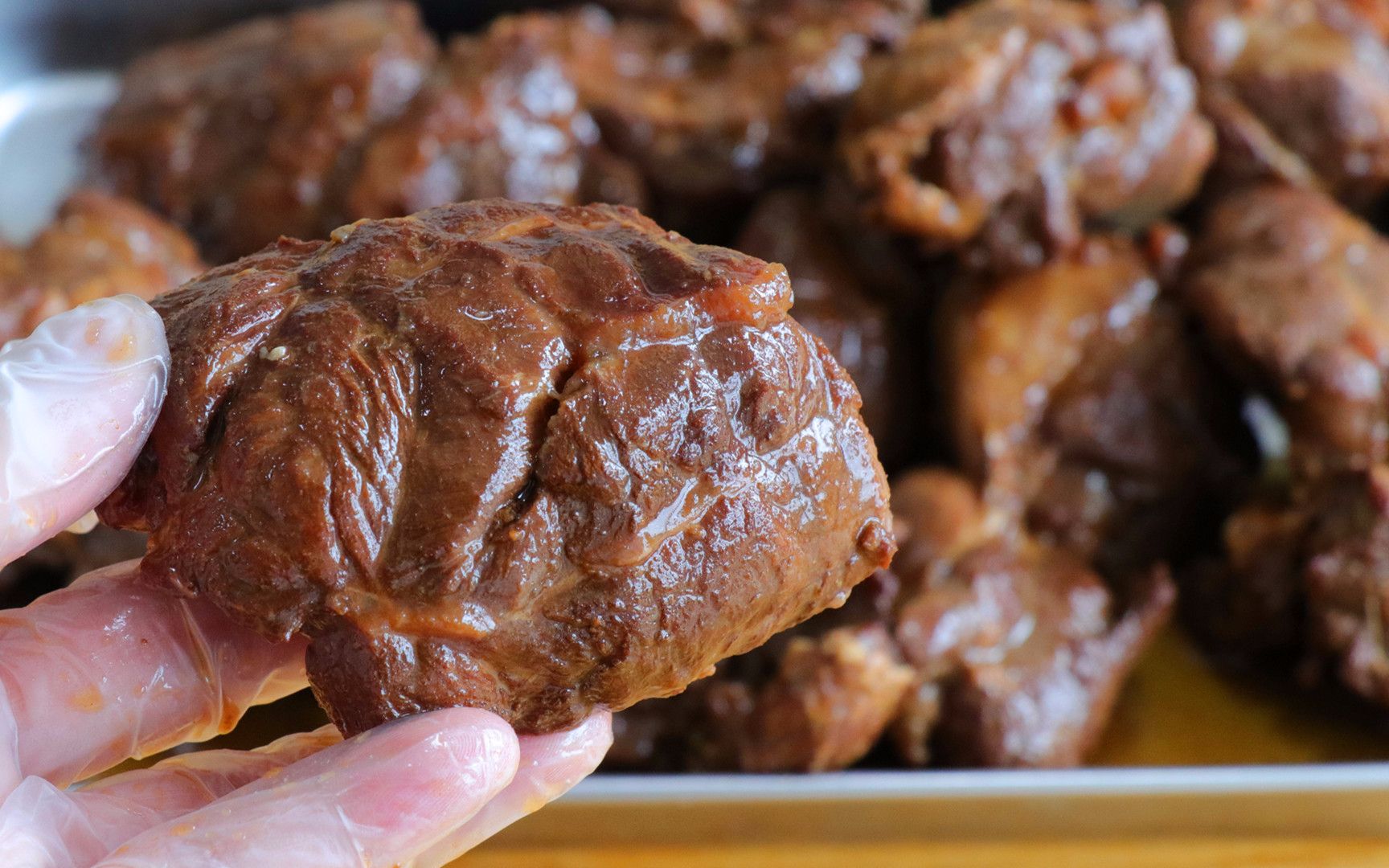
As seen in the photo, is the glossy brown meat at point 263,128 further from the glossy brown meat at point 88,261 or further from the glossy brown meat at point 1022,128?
the glossy brown meat at point 1022,128

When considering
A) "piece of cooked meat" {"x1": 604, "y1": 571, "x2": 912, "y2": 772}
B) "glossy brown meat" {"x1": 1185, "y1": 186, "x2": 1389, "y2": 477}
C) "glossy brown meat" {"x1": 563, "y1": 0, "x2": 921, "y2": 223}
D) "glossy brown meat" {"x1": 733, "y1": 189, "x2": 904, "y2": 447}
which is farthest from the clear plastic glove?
"glossy brown meat" {"x1": 1185, "y1": 186, "x2": 1389, "y2": 477}

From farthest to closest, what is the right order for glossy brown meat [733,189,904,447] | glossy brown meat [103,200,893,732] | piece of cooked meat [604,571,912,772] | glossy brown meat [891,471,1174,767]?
glossy brown meat [733,189,904,447] → glossy brown meat [891,471,1174,767] → piece of cooked meat [604,571,912,772] → glossy brown meat [103,200,893,732]

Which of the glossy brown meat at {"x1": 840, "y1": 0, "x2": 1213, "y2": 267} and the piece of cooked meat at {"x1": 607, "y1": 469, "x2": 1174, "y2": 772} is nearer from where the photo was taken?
the piece of cooked meat at {"x1": 607, "y1": 469, "x2": 1174, "y2": 772}

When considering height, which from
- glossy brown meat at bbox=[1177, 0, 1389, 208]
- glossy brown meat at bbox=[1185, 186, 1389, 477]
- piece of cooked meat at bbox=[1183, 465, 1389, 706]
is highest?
glossy brown meat at bbox=[1177, 0, 1389, 208]

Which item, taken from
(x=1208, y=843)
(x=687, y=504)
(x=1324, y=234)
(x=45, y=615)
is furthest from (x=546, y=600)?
(x=1324, y=234)

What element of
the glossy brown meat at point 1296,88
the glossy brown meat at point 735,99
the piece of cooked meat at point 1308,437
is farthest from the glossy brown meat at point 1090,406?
the glossy brown meat at point 735,99

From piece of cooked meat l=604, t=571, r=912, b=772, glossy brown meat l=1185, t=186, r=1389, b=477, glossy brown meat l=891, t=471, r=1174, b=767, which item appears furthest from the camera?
glossy brown meat l=1185, t=186, r=1389, b=477

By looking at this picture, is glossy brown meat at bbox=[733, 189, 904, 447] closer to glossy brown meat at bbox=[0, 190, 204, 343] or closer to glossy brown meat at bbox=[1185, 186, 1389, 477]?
glossy brown meat at bbox=[1185, 186, 1389, 477]
